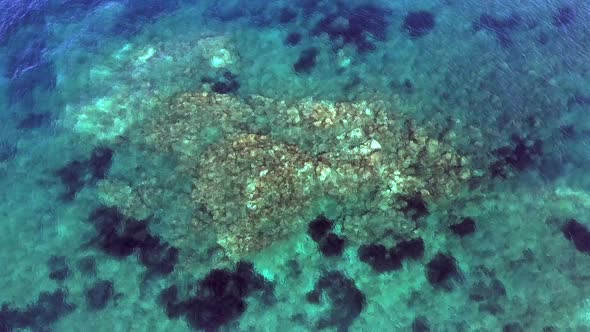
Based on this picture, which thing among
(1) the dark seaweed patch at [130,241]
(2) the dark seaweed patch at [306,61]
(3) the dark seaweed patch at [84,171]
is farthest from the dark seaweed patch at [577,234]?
(3) the dark seaweed patch at [84,171]

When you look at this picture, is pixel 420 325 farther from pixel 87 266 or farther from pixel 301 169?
pixel 87 266

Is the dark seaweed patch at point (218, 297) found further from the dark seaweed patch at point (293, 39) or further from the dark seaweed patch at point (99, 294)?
the dark seaweed patch at point (293, 39)

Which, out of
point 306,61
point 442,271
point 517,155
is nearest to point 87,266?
point 442,271

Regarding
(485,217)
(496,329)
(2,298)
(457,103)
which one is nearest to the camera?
(496,329)

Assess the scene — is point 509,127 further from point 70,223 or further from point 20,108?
point 20,108

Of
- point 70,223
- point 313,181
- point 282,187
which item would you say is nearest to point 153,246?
point 70,223

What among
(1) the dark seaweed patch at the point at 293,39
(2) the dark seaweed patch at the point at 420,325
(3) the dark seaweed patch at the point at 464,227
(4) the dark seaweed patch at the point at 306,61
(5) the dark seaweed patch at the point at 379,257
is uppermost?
(1) the dark seaweed patch at the point at 293,39

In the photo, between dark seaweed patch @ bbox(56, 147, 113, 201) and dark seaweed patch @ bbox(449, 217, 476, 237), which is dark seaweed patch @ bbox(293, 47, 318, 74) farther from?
dark seaweed patch @ bbox(449, 217, 476, 237)

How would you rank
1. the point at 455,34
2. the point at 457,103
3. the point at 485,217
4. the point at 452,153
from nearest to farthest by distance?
the point at 485,217, the point at 452,153, the point at 457,103, the point at 455,34
